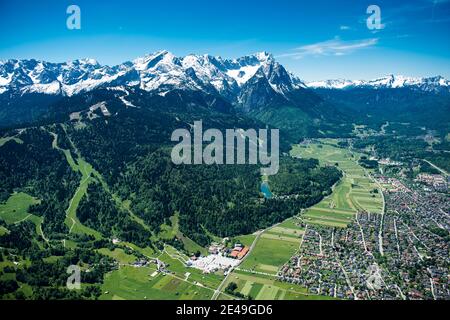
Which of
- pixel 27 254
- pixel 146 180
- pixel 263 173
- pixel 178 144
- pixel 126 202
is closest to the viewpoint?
pixel 27 254

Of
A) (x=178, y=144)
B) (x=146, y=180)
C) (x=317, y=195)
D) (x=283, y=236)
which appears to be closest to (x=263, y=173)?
(x=317, y=195)

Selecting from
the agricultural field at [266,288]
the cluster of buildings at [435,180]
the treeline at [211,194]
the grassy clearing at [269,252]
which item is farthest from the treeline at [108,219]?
the cluster of buildings at [435,180]

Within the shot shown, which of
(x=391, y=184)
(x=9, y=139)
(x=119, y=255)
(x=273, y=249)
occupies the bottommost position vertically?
(x=273, y=249)

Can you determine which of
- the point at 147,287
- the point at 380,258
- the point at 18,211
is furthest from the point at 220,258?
the point at 18,211

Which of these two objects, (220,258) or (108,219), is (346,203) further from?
(108,219)

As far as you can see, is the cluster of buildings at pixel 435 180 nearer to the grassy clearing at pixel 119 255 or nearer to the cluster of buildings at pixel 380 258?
the cluster of buildings at pixel 380 258

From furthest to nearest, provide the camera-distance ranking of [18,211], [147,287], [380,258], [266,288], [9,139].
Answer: [9,139], [18,211], [380,258], [147,287], [266,288]

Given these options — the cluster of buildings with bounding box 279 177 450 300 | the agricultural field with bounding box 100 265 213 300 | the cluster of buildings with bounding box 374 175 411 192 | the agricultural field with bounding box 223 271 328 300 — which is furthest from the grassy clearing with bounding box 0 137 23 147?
the cluster of buildings with bounding box 374 175 411 192

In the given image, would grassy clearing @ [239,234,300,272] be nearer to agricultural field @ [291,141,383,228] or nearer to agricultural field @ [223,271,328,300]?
agricultural field @ [223,271,328,300]
